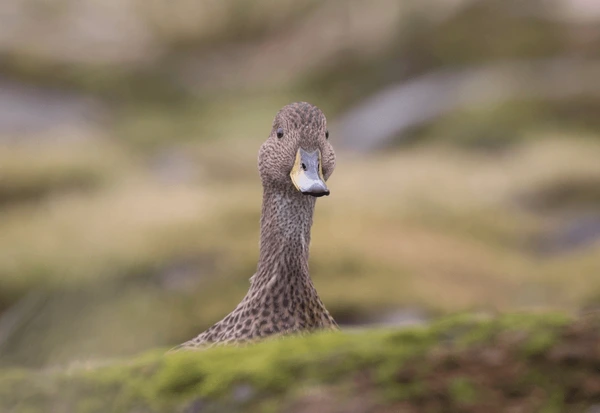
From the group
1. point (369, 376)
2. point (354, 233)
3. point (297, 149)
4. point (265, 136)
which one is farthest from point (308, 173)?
point (265, 136)

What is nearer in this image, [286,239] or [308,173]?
[308,173]

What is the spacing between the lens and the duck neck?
14.8 ft

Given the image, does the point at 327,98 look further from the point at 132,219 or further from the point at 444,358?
the point at 444,358

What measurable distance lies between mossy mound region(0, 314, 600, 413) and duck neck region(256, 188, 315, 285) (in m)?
1.86

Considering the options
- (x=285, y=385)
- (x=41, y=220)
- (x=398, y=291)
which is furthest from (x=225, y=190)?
(x=285, y=385)

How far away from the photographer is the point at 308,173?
426 centimetres

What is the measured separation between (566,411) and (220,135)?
21.6 meters

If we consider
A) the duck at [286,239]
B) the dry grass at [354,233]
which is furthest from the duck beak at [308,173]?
the dry grass at [354,233]

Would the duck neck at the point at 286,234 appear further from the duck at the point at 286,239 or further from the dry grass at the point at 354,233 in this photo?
the dry grass at the point at 354,233

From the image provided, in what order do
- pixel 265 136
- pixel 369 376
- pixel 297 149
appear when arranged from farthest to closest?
1. pixel 265 136
2. pixel 297 149
3. pixel 369 376

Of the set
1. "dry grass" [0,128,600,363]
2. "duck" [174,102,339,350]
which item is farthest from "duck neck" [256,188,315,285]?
"dry grass" [0,128,600,363]

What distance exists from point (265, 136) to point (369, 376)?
20.3 metres

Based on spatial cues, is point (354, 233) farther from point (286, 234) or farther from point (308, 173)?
point (308, 173)

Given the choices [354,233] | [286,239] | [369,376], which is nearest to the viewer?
[369,376]
